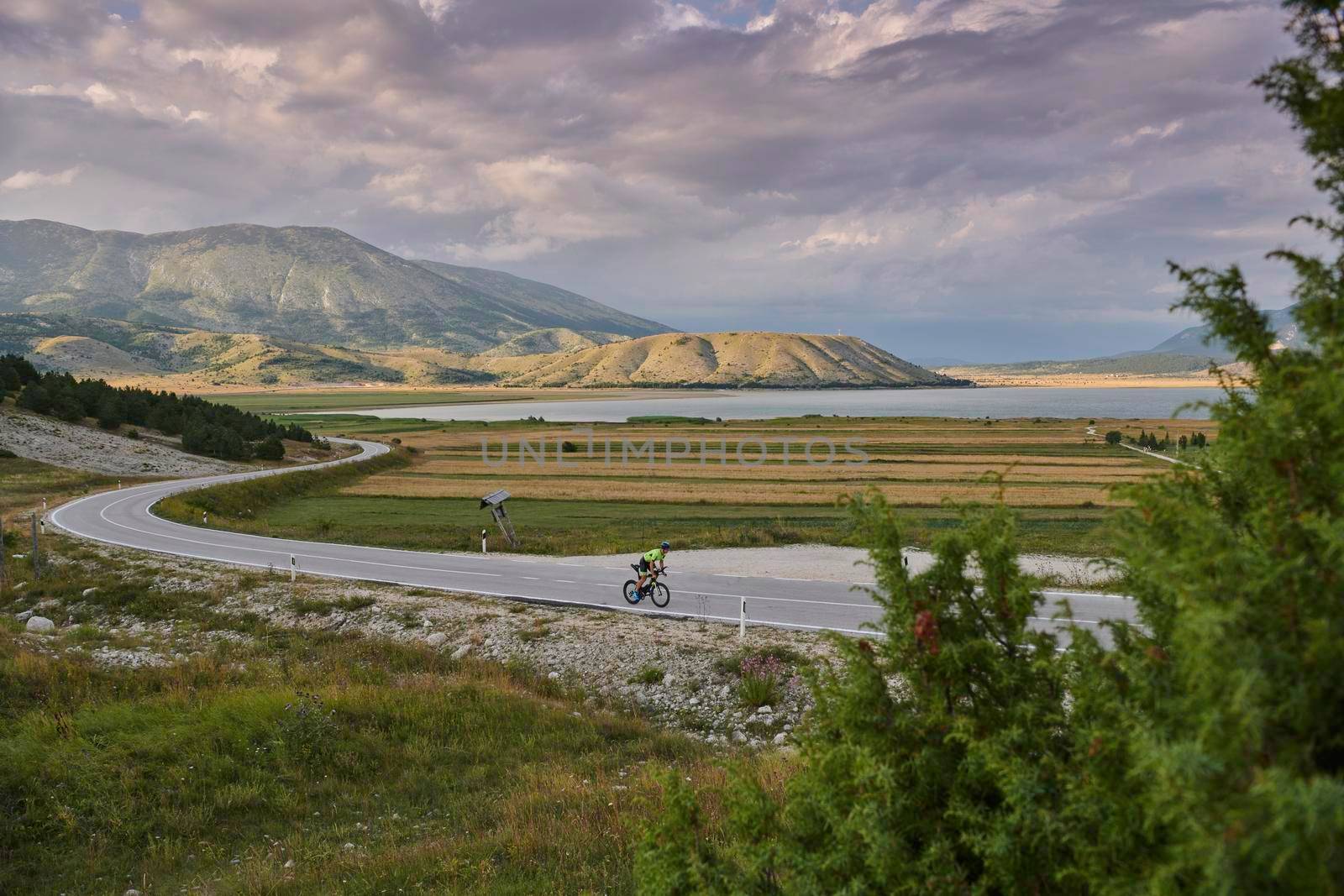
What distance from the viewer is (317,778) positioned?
996 cm

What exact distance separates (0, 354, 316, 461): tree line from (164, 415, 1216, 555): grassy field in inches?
583

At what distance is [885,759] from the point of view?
3.10 metres

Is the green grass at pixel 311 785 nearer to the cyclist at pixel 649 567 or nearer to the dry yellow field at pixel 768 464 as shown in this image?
the cyclist at pixel 649 567

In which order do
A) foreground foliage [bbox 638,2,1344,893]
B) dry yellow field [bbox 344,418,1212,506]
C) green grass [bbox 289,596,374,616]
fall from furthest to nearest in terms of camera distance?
dry yellow field [bbox 344,418,1212,506]
green grass [bbox 289,596,374,616]
foreground foliage [bbox 638,2,1344,893]

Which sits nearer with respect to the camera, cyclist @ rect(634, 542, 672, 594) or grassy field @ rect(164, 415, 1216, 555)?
cyclist @ rect(634, 542, 672, 594)

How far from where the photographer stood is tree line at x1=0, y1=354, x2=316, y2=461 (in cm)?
7131

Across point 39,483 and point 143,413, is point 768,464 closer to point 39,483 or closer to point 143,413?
point 39,483

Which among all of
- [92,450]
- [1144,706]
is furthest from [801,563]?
[92,450]

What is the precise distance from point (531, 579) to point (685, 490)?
3182 cm

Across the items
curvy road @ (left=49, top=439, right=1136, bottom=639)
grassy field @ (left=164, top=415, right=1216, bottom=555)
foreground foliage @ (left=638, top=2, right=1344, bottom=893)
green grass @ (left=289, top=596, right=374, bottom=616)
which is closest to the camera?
foreground foliage @ (left=638, top=2, right=1344, bottom=893)

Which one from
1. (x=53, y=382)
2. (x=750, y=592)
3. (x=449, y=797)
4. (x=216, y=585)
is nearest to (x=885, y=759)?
(x=449, y=797)

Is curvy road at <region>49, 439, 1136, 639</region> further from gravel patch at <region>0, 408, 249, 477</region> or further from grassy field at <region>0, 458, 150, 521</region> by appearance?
gravel patch at <region>0, 408, 249, 477</region>

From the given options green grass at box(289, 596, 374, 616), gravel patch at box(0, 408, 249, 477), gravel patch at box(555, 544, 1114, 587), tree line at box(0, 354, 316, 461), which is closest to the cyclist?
gravel patch at box(555, 544, 1114, 587)

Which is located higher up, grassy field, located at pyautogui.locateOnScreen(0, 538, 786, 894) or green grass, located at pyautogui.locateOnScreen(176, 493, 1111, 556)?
grassy field, located at pyautogui.locateOnScreen(0, 538, 786, 894)
